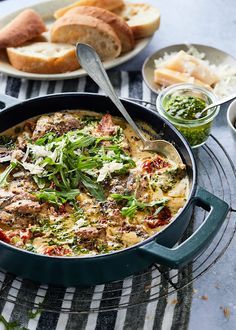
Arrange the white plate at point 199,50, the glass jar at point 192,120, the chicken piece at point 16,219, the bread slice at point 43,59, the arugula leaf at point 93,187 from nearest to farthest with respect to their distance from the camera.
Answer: the chicken piece at point 16,219, the arugula leaf at point 93,187, the glass jar at point 192,120, the bread slice at point 43,59, the white plate at point 199,50

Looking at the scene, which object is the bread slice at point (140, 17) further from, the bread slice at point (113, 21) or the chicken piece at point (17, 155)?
the chicken piece at point (17, 155)

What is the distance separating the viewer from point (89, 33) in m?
4.51

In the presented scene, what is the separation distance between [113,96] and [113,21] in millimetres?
1315

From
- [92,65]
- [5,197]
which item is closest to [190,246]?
[5,197]

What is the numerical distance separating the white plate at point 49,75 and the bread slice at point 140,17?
0.26 ft

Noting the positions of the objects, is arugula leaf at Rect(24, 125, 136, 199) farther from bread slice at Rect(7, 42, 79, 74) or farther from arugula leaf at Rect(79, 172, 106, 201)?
bread slice at Rect(7, 42, 79, 74)

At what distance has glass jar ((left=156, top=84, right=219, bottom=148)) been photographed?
12.1 feet

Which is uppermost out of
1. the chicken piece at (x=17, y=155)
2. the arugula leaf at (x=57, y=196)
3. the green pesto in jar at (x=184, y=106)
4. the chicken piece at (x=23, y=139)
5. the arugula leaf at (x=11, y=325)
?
the green pesto in jar at (x=184, y=106)

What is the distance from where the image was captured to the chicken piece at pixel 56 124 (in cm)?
349

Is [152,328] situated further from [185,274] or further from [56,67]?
[56,67]

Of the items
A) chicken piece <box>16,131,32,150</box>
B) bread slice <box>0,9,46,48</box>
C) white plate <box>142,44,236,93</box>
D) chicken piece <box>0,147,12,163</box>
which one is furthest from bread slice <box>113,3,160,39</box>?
chicken piece <box>0,147,12,163</box>

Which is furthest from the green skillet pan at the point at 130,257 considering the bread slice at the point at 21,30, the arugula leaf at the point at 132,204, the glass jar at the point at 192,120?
the bread slice at the point at 21,30

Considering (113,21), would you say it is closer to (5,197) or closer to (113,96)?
(113,96)

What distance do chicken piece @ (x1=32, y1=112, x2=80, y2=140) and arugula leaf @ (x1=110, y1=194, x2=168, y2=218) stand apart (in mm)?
665
